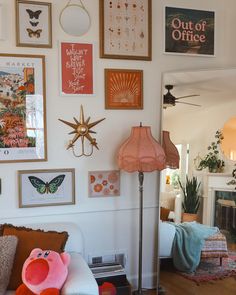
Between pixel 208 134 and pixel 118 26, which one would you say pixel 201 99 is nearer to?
pixel 208 134

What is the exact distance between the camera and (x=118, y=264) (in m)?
2.51

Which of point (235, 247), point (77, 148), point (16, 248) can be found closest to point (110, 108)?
point (77, 148)

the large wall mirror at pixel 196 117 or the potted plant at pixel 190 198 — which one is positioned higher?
the large wall mirror at pixel 196 117

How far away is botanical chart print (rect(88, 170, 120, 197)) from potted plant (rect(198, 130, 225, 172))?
0.72 meters

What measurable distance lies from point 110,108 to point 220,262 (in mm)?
1584

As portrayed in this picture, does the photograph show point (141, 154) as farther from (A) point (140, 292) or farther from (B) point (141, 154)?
(A) point (140, 292)

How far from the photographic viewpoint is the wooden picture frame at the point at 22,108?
2.33 metres

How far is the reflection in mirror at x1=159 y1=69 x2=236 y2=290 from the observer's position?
2549 mm

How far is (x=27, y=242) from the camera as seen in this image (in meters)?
2.00

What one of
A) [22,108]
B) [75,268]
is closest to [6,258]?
[75,268]

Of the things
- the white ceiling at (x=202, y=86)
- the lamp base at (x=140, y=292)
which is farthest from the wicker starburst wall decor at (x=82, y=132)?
the lamp base at (x=140, y=292)

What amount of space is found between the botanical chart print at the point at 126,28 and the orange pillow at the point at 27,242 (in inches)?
57.1

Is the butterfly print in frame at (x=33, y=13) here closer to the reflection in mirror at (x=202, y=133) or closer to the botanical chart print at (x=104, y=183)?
the reflection in mirror at (x=202, y=133)

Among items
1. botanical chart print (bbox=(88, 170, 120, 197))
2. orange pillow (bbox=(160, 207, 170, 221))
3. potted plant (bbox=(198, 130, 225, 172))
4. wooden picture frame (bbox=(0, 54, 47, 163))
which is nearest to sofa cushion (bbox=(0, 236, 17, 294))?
wooden picture frame (bbox=(0, 54, 47, 163))
